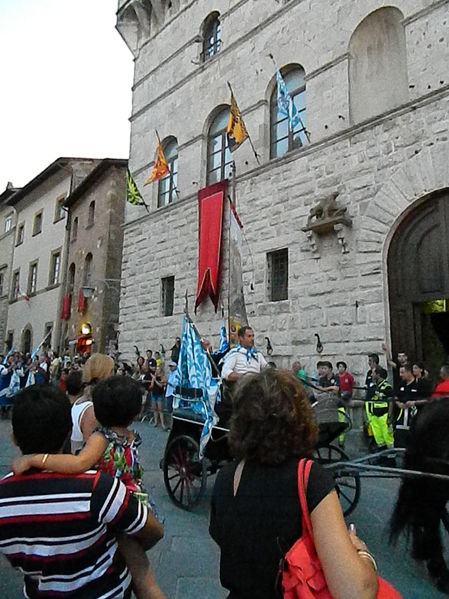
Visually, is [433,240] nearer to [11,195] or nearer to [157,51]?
[157,51]

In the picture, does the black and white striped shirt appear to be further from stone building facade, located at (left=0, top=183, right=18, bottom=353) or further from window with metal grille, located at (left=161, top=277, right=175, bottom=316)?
stone building facade, located at (left=0, top=183, right=18, bottom=353)

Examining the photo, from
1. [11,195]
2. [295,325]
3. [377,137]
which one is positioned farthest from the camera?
[11,195]

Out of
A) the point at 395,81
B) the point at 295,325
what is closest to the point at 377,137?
the point at 395,81

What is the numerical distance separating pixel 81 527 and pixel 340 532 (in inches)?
33.0

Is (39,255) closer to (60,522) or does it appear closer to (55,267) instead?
(55,267)

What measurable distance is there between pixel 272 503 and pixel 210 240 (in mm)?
12293

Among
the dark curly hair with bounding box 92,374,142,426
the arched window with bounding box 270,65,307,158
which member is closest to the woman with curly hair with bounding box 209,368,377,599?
the dark curly hair with bounding box 92,374,142,426

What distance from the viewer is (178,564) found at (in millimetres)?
3855

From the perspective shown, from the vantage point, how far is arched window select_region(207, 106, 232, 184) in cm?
1427

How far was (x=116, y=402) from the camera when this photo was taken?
271 centimetres

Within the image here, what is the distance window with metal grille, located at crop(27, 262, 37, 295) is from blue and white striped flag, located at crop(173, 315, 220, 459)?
81.5 feet

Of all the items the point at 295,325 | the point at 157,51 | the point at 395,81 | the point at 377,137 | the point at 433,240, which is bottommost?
the point at 295,325

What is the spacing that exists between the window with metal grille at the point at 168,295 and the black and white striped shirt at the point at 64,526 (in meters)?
13.5

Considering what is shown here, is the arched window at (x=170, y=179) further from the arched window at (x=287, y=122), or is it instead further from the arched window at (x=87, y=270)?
the arched window at (x=87, y=270)
